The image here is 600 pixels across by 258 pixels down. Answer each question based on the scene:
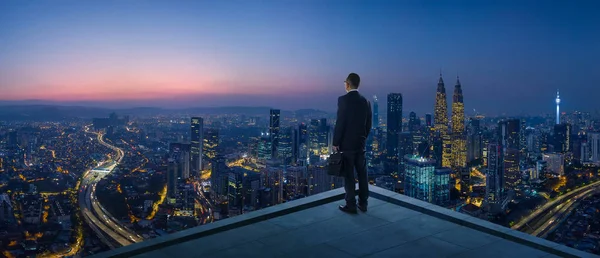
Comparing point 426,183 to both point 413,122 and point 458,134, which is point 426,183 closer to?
point 458,134

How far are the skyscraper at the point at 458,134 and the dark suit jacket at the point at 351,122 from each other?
Result: 2221 cm

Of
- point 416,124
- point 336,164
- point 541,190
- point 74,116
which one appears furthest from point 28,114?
point 416,124

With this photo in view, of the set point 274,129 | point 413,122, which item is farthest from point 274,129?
point 413,122

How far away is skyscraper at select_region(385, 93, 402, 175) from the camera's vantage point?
23.4 metres

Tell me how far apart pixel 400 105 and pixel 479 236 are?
3625cm

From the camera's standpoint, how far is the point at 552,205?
15.8 metres

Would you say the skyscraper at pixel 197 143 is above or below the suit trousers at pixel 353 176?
below

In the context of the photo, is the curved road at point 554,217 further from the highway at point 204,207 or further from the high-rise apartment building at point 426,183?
the highway at point 204,207

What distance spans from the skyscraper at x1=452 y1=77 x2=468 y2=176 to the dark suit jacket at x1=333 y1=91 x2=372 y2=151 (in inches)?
875

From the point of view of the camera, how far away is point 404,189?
59.6 ft

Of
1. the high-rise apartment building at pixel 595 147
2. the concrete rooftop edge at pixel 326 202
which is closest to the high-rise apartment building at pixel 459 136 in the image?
the high-rise apartment building at pixel 595 147

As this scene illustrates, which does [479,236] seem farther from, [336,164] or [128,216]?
[128,216]

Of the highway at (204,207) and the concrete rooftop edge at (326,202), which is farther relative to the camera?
the highway at (204,207)

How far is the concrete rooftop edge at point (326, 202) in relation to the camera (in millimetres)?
1892
